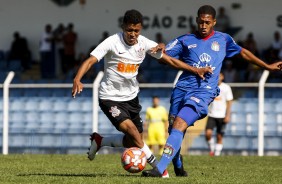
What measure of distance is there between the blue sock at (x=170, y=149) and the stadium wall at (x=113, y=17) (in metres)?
16.5

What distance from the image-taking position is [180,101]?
12.3m

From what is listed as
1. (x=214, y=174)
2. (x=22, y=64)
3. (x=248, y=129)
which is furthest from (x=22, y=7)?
(x=214, y=174)

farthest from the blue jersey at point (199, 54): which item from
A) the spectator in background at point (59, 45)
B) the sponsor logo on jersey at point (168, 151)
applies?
the spectator in background at point (59, 45)

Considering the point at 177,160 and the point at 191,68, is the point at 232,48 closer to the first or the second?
the point at 191,68

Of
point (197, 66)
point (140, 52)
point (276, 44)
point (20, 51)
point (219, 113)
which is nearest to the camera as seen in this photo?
point (197, 66)

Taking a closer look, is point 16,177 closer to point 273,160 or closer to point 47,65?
point 273,160

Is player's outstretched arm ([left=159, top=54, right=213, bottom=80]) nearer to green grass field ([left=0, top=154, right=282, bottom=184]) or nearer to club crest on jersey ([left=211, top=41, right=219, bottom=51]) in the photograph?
club crest on jersey ([left=211, top=41, right=219, bottom=51])

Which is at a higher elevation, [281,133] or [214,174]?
[214,174]

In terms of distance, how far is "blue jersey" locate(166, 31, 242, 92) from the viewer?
12.3 meters

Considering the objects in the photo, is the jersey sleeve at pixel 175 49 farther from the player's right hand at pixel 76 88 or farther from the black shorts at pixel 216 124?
the black shorts at pixel 216 124

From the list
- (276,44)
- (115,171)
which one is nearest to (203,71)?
(115,171)

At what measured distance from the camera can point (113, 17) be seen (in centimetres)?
2969

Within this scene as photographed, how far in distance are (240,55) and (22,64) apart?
674 inches

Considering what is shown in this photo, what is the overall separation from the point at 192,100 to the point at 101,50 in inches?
50.1
